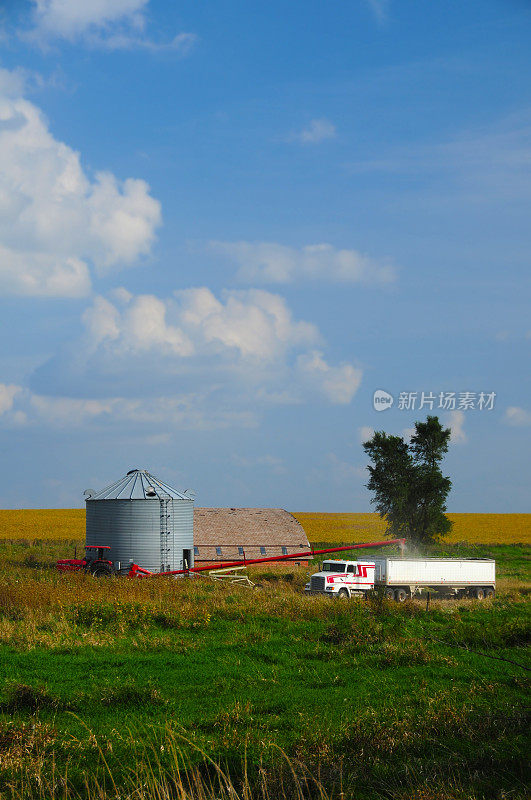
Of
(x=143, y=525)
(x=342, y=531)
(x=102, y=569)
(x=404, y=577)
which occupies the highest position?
(x=143, y=525)

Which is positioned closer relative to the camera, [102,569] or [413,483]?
[102,569]

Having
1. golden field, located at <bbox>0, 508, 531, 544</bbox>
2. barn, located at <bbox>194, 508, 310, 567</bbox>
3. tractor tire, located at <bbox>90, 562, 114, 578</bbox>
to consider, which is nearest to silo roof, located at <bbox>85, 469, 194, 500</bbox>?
tractor tire, located at <bbox>90, 562, 114, 578</bbox>

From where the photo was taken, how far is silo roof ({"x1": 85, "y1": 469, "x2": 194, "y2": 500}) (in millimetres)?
41719

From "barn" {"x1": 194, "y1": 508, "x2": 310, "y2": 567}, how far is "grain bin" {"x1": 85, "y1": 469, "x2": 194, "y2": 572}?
10.6 m

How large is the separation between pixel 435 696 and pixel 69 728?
6.55 metres

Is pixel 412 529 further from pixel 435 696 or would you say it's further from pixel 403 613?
pixel 435 696

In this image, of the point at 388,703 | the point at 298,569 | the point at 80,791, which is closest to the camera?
the point at 80,791

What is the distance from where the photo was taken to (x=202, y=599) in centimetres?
2694

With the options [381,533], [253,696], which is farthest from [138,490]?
[381,533]

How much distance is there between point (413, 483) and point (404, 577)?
3858 centimetres

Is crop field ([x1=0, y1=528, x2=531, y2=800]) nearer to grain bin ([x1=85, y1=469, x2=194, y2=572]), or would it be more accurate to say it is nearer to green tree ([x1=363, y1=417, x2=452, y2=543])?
grain bin ([x1=85, y1=469, x2=194, y2=572])

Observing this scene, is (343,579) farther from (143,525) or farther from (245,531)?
(245,531)

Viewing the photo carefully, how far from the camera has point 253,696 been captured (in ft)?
45.7

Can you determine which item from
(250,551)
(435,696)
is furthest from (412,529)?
(435,696)
